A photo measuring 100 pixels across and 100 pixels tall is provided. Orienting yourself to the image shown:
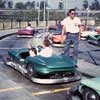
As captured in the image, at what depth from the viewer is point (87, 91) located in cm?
680

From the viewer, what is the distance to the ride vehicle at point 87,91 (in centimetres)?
661

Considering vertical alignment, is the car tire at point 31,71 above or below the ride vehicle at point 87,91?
below

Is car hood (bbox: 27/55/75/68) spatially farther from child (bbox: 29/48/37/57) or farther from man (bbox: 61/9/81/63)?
man (bbox: 61/9/81/63)

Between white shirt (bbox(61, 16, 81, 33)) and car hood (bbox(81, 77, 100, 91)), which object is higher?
white shirt (bbox(61, 16, 81, 33))

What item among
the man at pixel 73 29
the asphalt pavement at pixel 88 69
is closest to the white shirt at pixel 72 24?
the man at pixel 73 29

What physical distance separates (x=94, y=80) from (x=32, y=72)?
310 centimetres

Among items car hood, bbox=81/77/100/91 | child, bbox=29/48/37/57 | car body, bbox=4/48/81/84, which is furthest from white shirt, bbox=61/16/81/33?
car hood, bbox=81/77/100/91

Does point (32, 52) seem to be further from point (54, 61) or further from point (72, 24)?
point (72, 24)

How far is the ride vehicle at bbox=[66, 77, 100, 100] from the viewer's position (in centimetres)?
661

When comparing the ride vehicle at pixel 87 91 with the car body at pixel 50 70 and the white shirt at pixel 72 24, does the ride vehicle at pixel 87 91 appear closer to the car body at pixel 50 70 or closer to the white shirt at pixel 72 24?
the car body at pixel 50 70

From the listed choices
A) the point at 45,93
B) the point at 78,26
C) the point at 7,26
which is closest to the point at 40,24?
the point at 7,26

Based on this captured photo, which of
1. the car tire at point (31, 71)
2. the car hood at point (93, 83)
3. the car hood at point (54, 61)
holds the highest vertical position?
the car hood at point (93, 83)

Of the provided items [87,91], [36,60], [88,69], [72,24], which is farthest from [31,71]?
[87,91]

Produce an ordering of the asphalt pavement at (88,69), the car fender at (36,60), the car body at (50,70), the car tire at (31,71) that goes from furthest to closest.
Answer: the asphalt pavement at (88,69)
the car tire at (31,71)
the car fender at (36,60)
the car body at (50,70)
